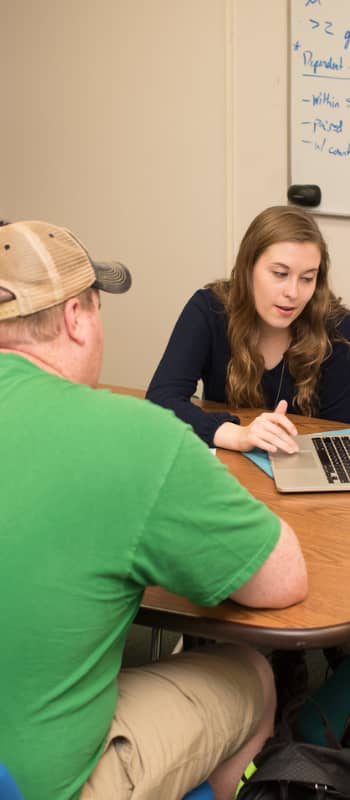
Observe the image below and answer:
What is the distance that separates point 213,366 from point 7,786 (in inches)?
55.5

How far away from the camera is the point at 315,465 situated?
5.03 feet

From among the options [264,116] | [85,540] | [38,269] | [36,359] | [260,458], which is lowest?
[260,458]

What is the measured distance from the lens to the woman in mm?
1884

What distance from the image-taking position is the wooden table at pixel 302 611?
102 centimetres

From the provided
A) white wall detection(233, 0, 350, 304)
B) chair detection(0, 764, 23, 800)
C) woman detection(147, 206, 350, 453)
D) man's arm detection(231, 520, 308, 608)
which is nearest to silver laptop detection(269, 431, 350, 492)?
woman detection(147, 206, 350, 453)

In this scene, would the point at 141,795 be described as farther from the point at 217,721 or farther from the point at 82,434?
the point at 82,434

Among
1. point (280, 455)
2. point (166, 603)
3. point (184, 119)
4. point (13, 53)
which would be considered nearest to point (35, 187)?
point (13, 53)

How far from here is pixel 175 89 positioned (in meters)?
3.24

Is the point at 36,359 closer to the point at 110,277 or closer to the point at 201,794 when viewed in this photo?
the point at 110,277

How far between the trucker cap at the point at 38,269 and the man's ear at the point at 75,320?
0.01m

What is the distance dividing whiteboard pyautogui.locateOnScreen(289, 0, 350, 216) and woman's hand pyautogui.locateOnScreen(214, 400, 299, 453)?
1.60 meters

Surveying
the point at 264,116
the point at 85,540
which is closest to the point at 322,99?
the point at 264,116

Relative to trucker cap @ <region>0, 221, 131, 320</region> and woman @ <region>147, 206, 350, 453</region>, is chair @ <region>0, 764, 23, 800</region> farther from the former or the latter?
woman @ <region>147, 206, 350, 453</region>

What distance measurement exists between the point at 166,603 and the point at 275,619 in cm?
16
